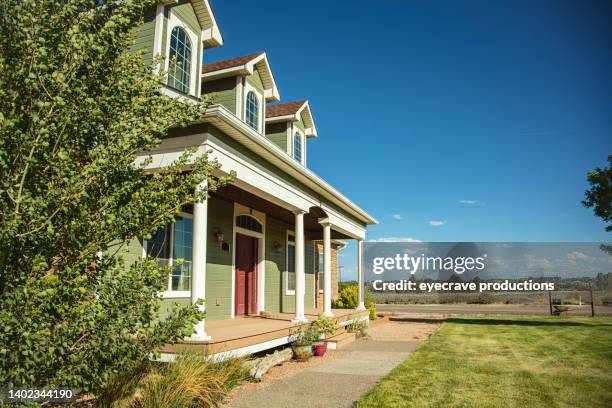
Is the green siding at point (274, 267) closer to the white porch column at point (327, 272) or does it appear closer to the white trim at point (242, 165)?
the white porch column at point (327, 272)

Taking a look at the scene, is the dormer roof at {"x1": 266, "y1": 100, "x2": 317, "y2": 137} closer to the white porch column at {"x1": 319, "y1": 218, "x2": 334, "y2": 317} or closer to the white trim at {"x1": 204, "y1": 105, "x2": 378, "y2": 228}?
the white trim at {"x1": 204, "y1": 105, "x2": 378, "y2": 228}

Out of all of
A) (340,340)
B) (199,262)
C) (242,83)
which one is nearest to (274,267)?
(340,340)

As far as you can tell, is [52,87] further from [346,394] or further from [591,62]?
[591,62]

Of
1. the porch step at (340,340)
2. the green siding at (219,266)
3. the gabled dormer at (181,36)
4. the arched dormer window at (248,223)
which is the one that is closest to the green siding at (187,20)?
the gabled dormer at (181,36)

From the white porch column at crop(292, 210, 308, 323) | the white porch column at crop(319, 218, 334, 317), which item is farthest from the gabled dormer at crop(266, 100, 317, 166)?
the white porch column at crop(292, 210, 308, 323)

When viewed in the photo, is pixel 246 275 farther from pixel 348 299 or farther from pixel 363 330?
pixel 348 299

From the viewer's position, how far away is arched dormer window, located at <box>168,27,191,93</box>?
29.9 ft

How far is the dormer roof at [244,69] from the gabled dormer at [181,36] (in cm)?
93

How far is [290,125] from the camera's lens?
14.3 metres

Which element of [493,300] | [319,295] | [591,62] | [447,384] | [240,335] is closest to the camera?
[447,384]

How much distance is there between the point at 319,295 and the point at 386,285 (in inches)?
980

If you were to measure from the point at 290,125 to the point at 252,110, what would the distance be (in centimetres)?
250

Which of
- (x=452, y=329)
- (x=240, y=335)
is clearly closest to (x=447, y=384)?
(x=240, y=335)

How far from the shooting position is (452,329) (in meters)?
17.3
